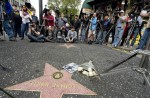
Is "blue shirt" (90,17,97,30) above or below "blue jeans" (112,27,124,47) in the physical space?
above

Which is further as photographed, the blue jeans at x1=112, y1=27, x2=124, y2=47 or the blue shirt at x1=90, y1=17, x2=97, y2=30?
the blue shirt at x1=90, y1=17, x2=97, y2=30

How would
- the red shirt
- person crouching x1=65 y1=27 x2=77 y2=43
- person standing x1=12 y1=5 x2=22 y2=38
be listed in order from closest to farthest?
person standing x1=12 y1=5 x2=22 y2=38 → person crouching x1=65 y1=27 x2=77 y2=43 → the red shirt

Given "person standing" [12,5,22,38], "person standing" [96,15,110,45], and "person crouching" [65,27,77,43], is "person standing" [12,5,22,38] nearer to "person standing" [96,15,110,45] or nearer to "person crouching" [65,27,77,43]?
"person crouching" [65,27,77,43]

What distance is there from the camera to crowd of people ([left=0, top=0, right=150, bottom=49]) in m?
7.30

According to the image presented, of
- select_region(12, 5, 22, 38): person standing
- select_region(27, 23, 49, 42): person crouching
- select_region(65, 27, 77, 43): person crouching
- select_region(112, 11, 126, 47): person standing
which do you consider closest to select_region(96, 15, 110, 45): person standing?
select_region(112, 11, 126, 47): person standing

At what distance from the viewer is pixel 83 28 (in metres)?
9.09

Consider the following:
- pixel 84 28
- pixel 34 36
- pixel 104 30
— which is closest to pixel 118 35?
pixel 104 30

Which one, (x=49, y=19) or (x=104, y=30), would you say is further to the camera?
(x=49, y=19)

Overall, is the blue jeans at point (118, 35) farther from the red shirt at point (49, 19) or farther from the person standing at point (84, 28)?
the red shirt at point (49, 19)

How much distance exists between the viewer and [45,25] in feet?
28.2

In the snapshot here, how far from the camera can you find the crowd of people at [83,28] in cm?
730

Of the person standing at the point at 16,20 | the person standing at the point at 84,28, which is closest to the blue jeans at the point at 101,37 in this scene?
the person standing at the point at 84,28

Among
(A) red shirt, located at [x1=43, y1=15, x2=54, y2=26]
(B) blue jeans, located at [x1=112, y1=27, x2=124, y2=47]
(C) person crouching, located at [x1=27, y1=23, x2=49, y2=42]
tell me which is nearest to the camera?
(C) person crouching, located at [x1=27, y1=23, x2=49, y2=42]

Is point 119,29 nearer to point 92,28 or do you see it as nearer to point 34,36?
point 92,28
